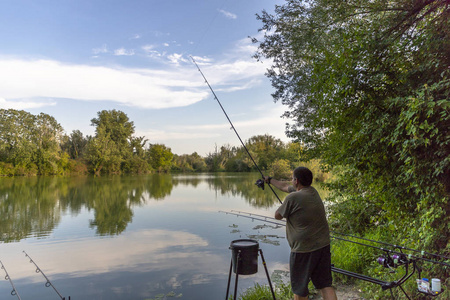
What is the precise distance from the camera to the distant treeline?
41.3 metres

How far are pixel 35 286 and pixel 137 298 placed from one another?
2341 mm

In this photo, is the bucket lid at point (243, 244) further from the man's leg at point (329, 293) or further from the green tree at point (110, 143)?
the green tree at point (110, 143)

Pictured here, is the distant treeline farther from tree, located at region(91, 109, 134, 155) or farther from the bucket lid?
the bucket lid

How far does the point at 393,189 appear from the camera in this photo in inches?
143

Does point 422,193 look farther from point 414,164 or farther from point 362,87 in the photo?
point 362,87

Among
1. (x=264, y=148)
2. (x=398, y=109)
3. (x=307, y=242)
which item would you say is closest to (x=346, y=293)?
(x=307, y=242)

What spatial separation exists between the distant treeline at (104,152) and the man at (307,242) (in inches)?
1096

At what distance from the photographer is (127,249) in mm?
8555

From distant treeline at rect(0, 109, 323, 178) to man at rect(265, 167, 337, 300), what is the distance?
91.4ft

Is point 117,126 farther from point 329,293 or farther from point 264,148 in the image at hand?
point 329,293

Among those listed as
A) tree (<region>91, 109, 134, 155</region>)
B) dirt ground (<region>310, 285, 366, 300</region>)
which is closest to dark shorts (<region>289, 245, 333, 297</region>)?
dirt ground (<region>310, 285, 366, 300</region>)

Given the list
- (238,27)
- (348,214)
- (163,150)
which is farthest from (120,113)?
(348,214)

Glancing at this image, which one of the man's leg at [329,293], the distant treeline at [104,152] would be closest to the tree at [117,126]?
the distant treeline at [104,152]

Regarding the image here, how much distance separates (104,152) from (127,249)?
4511 centimetres
